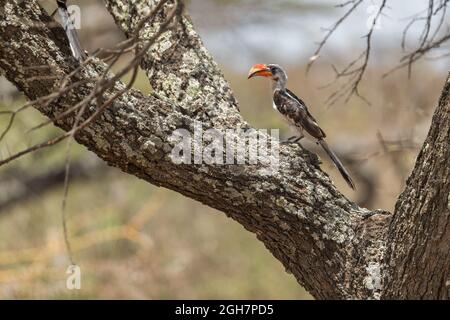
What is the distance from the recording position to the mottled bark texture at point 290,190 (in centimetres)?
266

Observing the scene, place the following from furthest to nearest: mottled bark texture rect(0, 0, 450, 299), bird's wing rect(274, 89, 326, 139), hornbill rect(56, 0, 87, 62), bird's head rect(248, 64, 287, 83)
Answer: bird's head rect(248, 64, 287, 83) < bird's wing rect(274, 89, 326, 139) < hornbill rect(56, 0, 87, 62) < mottled bark texture rect(0, 0, 450, 299)

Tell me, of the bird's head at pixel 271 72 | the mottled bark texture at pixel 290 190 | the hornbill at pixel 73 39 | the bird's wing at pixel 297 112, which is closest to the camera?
the mottled bark texture at pixel 290 190

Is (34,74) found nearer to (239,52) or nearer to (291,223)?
(291,223)

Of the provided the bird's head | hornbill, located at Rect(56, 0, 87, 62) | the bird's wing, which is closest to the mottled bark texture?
hornbill, located at Rect(56, 0, 87, 62)

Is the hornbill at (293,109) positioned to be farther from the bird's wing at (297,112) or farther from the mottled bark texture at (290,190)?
the mottled bark texture at (290,190)

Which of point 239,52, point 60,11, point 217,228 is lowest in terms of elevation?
point 60,11

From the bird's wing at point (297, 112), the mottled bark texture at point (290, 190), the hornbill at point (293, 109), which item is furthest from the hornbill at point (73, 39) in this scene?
the bird's wing at point (297, 112)

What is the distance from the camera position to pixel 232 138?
2896 mm

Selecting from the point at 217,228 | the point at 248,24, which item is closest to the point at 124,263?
the point at 217,228

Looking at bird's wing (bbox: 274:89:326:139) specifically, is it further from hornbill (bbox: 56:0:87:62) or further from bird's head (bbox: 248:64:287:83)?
hornbill (bbox: 56:0:87:62)

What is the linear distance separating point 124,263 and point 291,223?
634 centimetres

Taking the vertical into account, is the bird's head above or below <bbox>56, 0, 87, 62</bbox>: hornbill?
above

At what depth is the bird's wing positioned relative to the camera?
3.40 meters

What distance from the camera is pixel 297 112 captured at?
3.51 meters
